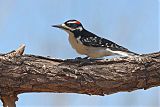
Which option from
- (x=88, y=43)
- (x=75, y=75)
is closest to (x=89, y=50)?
(x=88, y=43)

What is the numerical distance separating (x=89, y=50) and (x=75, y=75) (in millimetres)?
814

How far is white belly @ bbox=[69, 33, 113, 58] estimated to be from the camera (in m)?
3.20

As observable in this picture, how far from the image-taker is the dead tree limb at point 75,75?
8.04 feet

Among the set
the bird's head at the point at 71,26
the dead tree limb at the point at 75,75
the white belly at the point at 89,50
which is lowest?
the dead tree limb at the point at 75,75

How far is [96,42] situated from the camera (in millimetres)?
3256

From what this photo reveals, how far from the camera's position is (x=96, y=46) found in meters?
3.24

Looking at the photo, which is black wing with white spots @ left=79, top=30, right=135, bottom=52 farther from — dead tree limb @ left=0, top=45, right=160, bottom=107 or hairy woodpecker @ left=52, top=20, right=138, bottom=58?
dead tree limb @ left=0, top=45, right=160, bottom=107

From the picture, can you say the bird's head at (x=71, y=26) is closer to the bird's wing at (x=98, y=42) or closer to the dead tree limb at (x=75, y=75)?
the bird's wing at (x=98, y=42)

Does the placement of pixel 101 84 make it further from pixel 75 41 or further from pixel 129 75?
pixel 75 41

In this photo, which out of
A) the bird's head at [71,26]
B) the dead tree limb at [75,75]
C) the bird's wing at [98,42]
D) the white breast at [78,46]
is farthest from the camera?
the bird's head at [71,26]

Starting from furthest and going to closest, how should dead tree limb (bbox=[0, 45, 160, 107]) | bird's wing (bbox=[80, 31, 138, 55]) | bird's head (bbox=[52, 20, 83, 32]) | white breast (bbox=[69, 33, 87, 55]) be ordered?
bird's head (bbox=[52, 20, 83, 32]) → white breast (bbox=[69, 33, 87, 55]) → bird's wing (bbox=[80, 31, 138, 55]) → dead tree limb (bbox=[0, 45, 160, 107])

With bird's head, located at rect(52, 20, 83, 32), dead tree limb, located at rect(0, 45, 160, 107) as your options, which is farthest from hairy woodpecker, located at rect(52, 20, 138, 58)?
dead tree limb, located at rect(0, 45, 160, 107)

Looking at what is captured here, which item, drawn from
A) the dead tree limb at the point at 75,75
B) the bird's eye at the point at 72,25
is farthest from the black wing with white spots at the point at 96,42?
the dead tree limb at the point at 75,75

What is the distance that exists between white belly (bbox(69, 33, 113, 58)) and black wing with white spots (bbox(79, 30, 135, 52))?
0.04m
